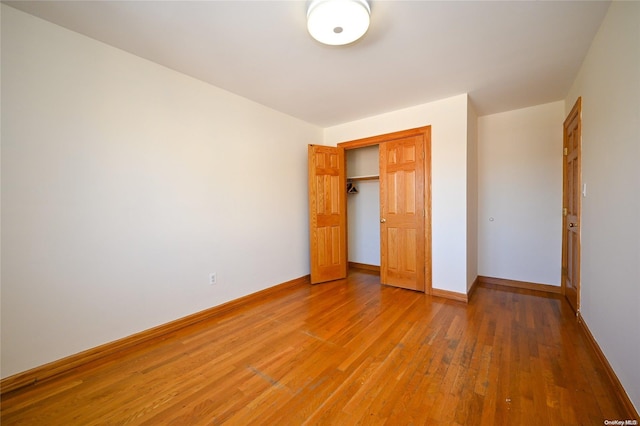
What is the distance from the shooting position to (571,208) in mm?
2959

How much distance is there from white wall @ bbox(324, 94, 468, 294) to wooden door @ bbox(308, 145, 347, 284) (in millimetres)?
1282

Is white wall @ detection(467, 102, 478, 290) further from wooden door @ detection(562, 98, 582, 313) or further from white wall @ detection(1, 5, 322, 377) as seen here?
white wall @ detection(1, 5, 322, 377)

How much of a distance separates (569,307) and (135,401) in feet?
13.7

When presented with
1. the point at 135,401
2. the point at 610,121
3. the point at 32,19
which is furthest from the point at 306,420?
the point at 32,19

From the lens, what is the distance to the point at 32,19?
68.7 inches

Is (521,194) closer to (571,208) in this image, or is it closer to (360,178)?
(571,208)

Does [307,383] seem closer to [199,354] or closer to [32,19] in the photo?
[199,354]

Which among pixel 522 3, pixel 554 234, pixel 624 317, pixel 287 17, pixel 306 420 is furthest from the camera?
pixel 554 234

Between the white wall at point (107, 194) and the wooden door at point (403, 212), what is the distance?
1921 millimetres

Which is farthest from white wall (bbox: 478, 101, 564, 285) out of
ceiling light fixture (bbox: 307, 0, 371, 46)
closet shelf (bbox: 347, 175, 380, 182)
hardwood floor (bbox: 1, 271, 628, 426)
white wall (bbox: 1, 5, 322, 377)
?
white wall (bbox: 1, 5, 322, 377)

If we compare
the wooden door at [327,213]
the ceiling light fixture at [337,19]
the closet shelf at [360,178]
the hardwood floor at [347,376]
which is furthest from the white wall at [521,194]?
the ceiling light fixture at [337,19]

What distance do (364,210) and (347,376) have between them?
10.5ft

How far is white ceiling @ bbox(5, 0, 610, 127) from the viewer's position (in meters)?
1.70

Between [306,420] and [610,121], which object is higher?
[610,121]
